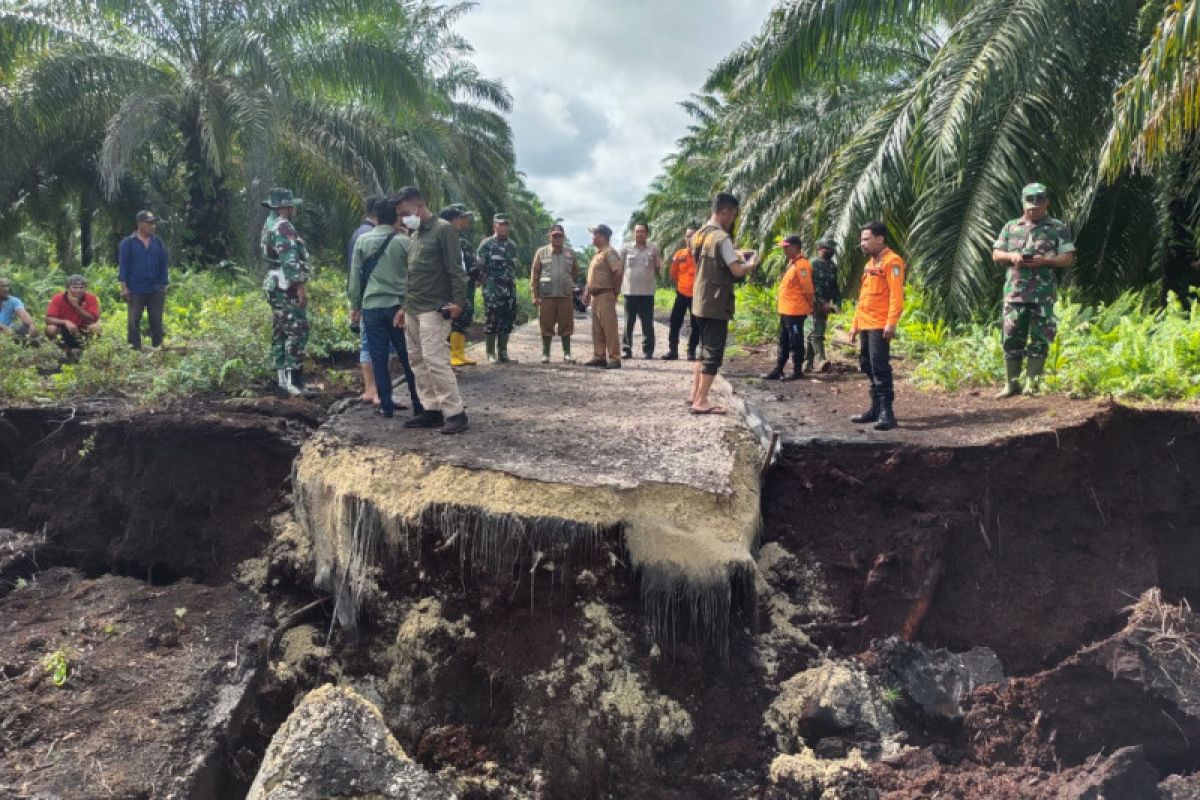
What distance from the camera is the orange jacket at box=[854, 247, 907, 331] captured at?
6.45 meters

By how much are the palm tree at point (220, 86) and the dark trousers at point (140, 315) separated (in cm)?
326

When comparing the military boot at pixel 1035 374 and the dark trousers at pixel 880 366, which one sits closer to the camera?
the dark trousers at pixel 880 366

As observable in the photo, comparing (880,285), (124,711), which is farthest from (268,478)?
(880,285)

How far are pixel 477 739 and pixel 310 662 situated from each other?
1261 millimetres

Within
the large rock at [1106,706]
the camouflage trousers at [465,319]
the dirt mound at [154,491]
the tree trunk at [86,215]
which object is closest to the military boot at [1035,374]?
the large rock at [1106,706]

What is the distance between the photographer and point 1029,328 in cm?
680

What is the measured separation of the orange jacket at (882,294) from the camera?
6453 mm

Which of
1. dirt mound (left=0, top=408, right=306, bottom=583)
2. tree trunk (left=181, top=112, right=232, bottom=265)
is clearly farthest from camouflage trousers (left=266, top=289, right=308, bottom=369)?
tree trunk (left=181, top=112, right=232, bottom=265)

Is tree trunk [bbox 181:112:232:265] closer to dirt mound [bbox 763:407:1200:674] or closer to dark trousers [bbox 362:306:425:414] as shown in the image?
dark trousers [bbox 362:306:425:414]

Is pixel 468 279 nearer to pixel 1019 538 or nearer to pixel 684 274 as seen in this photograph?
pixel 684 274

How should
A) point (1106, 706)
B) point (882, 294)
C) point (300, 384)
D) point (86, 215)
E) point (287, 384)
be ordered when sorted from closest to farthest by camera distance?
1. point (1106, 706)
2. point (882, 294)
3. point (287, 384)
4. point (300, 384)
5. point (86, 215)

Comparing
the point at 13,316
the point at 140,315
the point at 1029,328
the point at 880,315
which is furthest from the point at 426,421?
the point at 13,316

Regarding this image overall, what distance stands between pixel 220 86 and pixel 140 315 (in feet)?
15.9

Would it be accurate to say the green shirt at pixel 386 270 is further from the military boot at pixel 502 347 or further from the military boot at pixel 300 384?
the military boot at pixel 502 347
